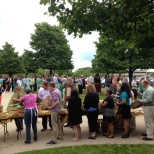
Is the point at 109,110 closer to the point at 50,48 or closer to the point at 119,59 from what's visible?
A: the point at 119,59

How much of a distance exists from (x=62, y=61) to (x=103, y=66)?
68.4 ft

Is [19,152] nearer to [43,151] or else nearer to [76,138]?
[43,151]

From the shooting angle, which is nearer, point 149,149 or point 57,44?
point 149,149

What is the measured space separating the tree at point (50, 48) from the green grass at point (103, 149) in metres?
45.1

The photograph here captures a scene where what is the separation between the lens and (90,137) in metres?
9.44

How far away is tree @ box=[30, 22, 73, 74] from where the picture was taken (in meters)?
53.4

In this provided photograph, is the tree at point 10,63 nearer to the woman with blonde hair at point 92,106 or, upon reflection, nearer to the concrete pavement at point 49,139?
the concrete pavement at point 49,139

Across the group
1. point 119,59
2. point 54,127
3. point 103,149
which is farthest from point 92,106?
point 119,59

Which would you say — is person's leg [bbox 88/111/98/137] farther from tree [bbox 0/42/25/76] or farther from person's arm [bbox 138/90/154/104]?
tree [bbox 0/42/25/76]

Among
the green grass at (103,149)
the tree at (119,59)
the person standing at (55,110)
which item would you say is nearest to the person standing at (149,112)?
the green grass at (103,149)

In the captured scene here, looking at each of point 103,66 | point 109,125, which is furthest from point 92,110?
point 103,66

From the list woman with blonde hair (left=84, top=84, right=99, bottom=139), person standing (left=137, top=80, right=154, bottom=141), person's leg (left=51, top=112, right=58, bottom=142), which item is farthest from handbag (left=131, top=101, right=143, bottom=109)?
person's leg (left=51, top=112, right=58, bottom=142)

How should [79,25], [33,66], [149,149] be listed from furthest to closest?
[33,66]
[149,149]
[79,25]

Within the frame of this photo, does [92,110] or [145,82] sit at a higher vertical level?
[145,82]
